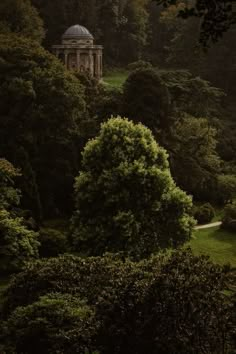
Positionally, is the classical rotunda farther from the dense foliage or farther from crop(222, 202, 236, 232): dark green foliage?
crop(222, 202, 236, 232): dark green foliage

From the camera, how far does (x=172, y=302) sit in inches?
702

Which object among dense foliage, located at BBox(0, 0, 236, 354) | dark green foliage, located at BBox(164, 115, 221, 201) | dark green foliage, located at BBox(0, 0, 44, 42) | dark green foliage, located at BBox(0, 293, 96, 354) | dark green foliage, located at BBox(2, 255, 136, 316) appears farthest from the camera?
dark green foliage, located at BBox(0, 0, 44, 42)

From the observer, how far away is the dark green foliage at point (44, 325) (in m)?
18.9

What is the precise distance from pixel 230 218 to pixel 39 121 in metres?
14.2

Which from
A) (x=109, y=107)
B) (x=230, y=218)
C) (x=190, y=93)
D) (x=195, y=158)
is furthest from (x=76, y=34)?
(x=230, y=218)

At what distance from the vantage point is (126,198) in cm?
3291

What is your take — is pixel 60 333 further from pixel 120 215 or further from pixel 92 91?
pixel 92 91

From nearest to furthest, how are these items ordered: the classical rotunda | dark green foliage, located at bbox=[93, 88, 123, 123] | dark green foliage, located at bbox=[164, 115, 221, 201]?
dark green foliage, located at bbox=[93, 88, 123, 123] < dark green foliage, located at bbox=[164, 115, 221, 201] < the classical rotunda

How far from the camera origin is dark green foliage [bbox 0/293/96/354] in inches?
743

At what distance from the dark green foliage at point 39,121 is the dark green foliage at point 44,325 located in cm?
2009

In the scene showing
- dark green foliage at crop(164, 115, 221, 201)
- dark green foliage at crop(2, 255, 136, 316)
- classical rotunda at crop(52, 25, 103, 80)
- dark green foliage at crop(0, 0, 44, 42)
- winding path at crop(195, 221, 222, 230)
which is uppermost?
dark green foliage at crop(0, 0, 44, 42)

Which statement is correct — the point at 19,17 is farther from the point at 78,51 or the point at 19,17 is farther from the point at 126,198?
the point at 126,198

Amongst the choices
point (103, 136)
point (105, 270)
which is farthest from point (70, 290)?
point (103, 136)

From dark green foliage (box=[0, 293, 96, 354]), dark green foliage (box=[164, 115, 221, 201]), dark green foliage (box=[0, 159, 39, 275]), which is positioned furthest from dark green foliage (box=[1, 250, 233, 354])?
dark green foliage (box=[164, 115, 221, 201])
